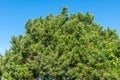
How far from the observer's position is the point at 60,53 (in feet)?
109

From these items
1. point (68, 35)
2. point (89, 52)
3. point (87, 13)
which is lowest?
point (89, 52)

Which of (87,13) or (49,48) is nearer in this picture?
(49,48)

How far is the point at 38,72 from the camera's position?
3278cm

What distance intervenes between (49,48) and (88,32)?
15.4 ft

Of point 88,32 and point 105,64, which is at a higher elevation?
point 88,32

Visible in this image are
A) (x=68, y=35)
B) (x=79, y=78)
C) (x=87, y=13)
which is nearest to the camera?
(x=79, y=78)

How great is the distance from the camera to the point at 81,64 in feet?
104

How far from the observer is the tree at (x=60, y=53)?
31953 millimetres

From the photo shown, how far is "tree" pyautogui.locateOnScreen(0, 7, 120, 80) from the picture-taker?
105ft

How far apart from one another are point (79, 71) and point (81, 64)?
0.76 meters

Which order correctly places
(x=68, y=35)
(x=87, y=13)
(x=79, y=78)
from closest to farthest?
1. (x=79, y=78)
2. (x=68, y=35)
3. (x=87, y=13)

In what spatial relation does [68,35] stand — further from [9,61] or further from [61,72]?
[9,61]

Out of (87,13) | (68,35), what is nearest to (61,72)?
(68,35)

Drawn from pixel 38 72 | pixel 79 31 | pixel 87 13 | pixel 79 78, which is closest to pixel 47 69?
pixel 38 72
